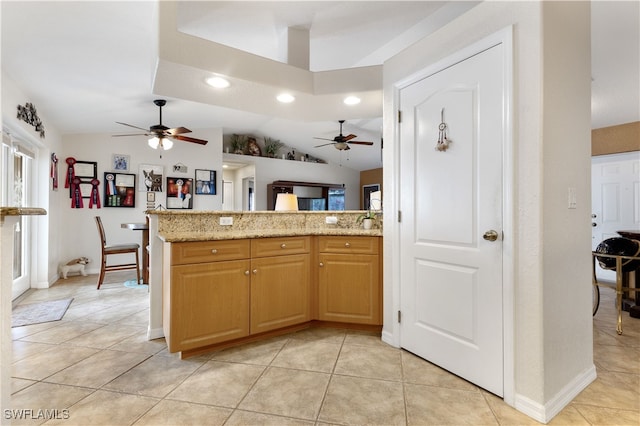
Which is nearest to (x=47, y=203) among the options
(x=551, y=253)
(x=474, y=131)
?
(x=474, y=131)

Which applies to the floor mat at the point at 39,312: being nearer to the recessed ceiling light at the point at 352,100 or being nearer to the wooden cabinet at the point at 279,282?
the wooden cabinet at the point at 279,282

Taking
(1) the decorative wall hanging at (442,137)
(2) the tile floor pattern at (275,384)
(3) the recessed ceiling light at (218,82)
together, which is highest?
(3) the recessed ceiling light at (218,82)

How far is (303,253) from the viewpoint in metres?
2.71

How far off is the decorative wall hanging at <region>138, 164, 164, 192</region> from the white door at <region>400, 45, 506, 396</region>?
4946 mm

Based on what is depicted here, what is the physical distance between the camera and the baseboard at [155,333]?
101 inches

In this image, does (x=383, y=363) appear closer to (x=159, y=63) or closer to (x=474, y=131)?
(x=474, y=131)

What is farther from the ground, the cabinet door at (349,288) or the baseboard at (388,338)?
the cabinet door at (349,288)

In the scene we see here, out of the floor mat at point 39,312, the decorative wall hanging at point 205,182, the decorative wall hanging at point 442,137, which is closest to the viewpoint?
the decorative wall hanging at point 442,137

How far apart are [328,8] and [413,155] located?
55.0 inches

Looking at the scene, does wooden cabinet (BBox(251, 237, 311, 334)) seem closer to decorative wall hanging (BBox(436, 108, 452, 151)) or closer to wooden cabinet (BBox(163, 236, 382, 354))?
wooden cabinet (BBox(163, 236, 382, 354))

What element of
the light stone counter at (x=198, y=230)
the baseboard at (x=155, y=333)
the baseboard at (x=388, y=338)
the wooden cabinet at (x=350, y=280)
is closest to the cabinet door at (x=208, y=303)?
the light stone counter at (x=198, y=230)

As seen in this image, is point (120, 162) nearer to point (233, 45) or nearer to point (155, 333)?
point (233, 45)

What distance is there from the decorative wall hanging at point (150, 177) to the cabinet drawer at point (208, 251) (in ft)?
13.7

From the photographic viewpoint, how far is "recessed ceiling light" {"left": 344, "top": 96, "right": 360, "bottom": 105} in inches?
113
